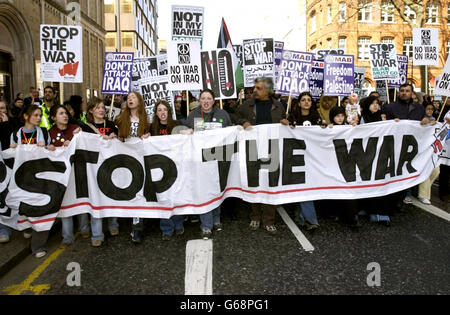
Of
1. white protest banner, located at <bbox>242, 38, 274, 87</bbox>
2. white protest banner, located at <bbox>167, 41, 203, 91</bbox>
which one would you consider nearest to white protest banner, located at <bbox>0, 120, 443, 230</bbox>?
white protest banner, located at <bbox>167, 41, 203, 91</bbox>

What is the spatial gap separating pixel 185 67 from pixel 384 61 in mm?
5851

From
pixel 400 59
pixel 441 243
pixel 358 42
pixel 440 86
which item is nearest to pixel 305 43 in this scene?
pixel 358 42

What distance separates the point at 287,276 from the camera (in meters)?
3.56

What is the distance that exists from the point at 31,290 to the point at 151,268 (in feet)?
3.77

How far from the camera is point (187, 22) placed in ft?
28.9

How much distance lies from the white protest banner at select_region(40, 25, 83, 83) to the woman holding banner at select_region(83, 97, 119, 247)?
127cm

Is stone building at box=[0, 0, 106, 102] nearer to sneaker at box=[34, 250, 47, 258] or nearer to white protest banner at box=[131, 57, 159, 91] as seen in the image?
white protest banner at box=[131, 57, 159, 91]

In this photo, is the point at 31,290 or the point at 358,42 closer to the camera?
the point at 31,290

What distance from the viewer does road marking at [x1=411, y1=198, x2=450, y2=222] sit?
17.8 feet

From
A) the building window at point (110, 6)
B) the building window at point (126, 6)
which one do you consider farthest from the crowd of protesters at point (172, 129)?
the building window at point (126, 6)

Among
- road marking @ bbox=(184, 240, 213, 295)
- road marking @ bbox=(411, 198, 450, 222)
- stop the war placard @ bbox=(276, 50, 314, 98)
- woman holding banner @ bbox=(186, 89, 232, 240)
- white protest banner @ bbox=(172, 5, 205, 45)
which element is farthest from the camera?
white protest banner @ bbox=(172, 5, 205, 45)

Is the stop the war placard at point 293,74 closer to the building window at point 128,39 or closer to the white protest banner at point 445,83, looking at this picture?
the white protest banner at point 445,83

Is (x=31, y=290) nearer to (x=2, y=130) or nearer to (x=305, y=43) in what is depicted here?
(x=2, y=130)

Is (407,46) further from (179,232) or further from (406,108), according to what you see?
(179,232)
